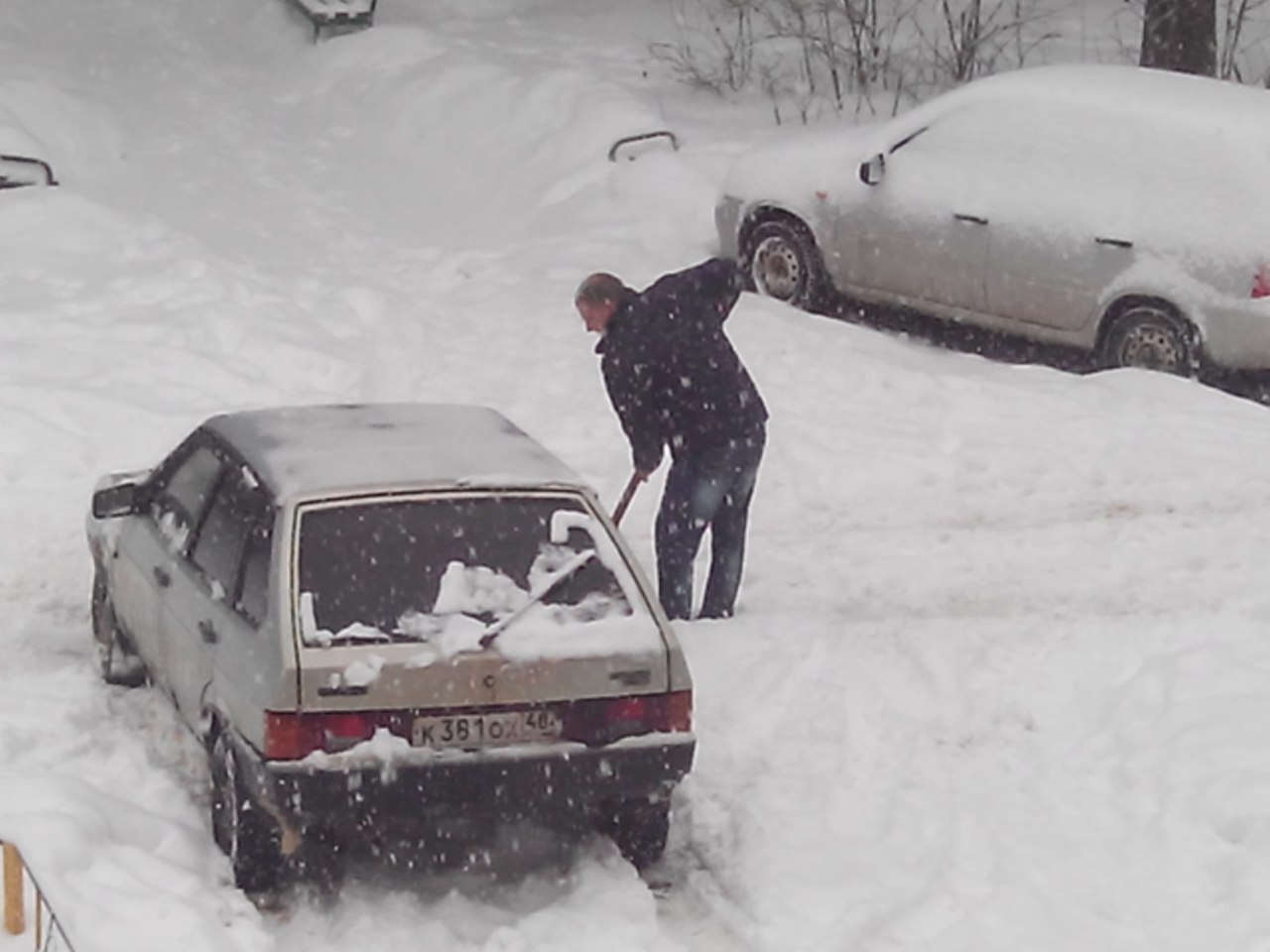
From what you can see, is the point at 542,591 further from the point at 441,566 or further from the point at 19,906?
the point at 19,906

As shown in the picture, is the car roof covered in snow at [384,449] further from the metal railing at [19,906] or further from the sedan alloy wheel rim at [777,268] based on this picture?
the sedan alloy wheel rim at [777,268]

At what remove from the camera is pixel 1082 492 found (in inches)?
419

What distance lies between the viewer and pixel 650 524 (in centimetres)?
1052

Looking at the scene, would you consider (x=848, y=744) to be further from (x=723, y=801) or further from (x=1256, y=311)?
(x=1256, y=311)

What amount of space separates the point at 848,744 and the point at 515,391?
15.3 ft

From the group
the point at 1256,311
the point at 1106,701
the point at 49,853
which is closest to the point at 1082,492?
the point at 1256,311

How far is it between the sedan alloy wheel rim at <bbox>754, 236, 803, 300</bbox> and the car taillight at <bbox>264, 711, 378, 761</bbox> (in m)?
8.05

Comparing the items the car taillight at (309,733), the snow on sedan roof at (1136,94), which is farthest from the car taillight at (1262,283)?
the car taillight at (309,733)

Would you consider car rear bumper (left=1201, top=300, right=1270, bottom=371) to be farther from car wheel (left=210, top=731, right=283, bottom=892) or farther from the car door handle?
car wheel (left=210, top=731, right=283, bottom=892)

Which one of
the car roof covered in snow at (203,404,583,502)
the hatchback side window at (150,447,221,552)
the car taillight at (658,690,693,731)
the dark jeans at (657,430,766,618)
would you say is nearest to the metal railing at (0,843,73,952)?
the car roof covered in snow at (203,404,583,502)

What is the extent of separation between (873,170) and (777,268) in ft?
3.30

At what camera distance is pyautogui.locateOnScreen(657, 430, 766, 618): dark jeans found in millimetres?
8773

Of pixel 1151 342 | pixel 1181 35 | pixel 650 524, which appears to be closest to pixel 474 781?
pixel 650 524

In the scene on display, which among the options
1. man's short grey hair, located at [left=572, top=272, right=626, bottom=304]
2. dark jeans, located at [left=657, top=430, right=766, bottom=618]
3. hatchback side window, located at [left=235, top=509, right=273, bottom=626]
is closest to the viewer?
hatchback side window, located at [left=235, top=509, right=273, bottom=626]
